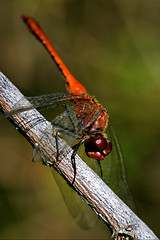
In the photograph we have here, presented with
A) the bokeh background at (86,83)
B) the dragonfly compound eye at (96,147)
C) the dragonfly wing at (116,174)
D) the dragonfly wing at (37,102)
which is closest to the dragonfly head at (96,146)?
the dragonfly compound eye at (96,147)

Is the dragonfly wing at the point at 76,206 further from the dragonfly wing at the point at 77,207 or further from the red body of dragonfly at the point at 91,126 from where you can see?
the red body of dragonfly at the point at 91,126

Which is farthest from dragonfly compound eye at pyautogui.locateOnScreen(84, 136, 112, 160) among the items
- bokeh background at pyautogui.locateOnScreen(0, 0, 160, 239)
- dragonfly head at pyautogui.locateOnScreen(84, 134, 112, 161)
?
bokeh background at pyautogui.locateOnScreen(0, 0, 160, 239)

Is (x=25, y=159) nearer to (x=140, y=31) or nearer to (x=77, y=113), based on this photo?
(x=77, y=113)

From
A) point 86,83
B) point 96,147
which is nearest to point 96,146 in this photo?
point 96,147

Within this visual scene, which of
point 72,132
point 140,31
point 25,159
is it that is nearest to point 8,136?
→ point 25,159

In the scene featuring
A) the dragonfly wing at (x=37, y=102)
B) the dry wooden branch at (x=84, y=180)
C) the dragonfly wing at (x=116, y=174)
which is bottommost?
the dragonfly wing at (x=116, y=174)

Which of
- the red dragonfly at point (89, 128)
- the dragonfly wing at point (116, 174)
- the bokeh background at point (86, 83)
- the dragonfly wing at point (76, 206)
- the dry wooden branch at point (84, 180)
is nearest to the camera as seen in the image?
the dry wooden branch at point (84, 180)

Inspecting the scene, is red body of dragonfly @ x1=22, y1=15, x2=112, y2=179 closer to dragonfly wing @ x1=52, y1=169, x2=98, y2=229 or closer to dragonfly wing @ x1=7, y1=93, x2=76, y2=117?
dragonfly wing @ x1=7, y1=93, x2=76, y2=117
